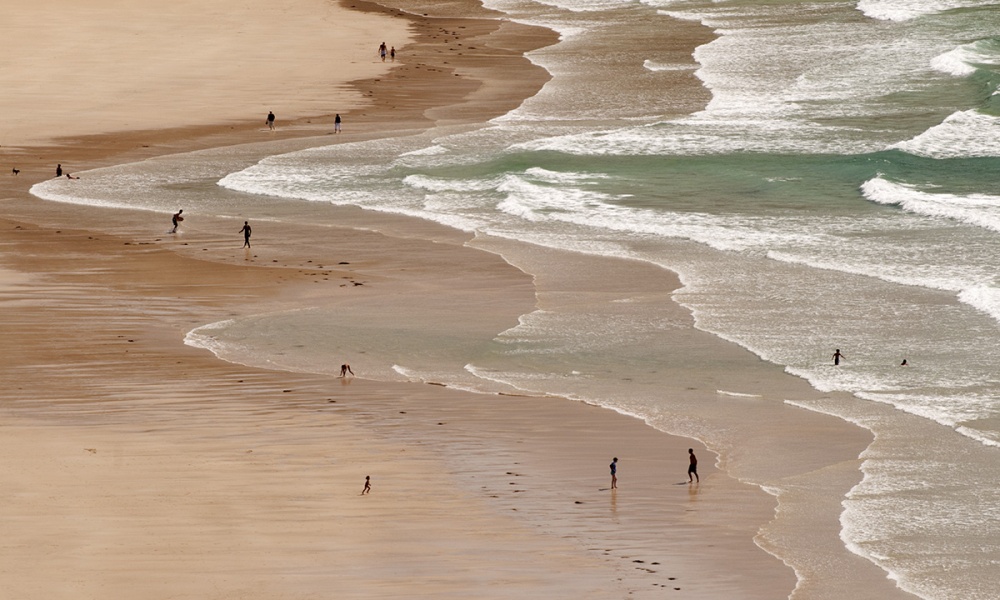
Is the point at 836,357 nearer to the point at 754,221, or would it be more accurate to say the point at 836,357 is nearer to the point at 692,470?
the point at 692,470

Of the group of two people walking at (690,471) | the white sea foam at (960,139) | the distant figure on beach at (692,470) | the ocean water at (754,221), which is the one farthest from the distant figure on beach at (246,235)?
the white sea foam at (960,139)

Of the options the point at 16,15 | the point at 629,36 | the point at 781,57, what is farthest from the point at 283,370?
the point at 16,15

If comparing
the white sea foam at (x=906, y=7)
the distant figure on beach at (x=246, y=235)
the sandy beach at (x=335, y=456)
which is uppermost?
the white sea foam at (x=906, y=7)

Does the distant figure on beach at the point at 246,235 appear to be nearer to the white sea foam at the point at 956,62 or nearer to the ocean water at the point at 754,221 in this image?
the ocean water at the point at 754,221

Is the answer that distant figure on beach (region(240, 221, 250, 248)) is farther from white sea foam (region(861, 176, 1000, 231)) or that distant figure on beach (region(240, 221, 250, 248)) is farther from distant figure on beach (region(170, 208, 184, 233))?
white sea foam (region(861, 176, 1000, 231))

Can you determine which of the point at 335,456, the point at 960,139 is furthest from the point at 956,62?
the point at 335,456

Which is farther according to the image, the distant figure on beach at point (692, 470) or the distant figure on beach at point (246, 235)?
the distant figure on beach at point (246, 235)

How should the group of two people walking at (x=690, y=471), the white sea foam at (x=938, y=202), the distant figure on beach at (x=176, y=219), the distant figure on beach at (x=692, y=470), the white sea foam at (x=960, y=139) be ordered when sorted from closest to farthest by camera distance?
the group of two people walking at (x=690, y=471)
the distant figure on beach at (x=692, y=470)
the distant figure on beach at (x=176, y=219)
the white sea foam at (x=938, y=202)
the white sea foam at (x=960, y=139)
